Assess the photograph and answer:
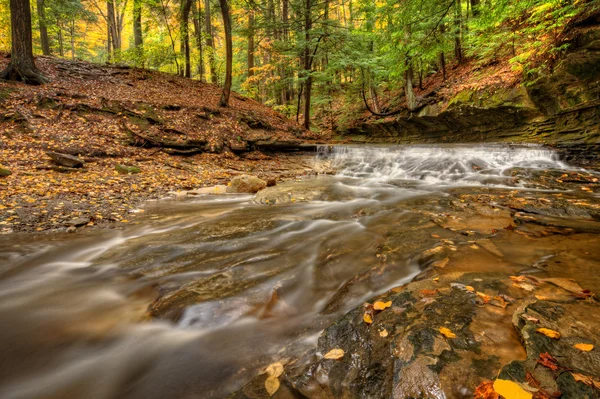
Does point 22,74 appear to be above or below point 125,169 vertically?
above

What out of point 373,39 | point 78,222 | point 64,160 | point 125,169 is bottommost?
point 78,222

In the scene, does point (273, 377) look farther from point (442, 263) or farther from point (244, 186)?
point (244, 186)

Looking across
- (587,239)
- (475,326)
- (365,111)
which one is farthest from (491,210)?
(365,111)

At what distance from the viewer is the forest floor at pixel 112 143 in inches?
206

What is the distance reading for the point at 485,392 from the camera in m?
1.25

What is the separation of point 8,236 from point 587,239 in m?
7.08

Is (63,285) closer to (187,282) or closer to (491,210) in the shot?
(187,282)

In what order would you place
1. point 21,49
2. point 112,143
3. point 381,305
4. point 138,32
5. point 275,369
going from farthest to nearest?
point 138,32, point 21,49, point 112,143, point 381,305, point 275,369

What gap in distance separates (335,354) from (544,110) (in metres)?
12.3

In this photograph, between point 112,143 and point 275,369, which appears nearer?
point 275,369

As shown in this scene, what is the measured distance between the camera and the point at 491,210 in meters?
4.64

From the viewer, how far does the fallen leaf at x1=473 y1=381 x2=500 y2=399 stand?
123cm

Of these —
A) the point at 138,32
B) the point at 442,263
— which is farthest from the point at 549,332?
the point at 138,32

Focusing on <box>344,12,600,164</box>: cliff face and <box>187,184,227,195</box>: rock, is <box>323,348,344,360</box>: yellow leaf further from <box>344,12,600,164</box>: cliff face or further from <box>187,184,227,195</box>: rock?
<box>344,12,600,164</box>: cliff face
